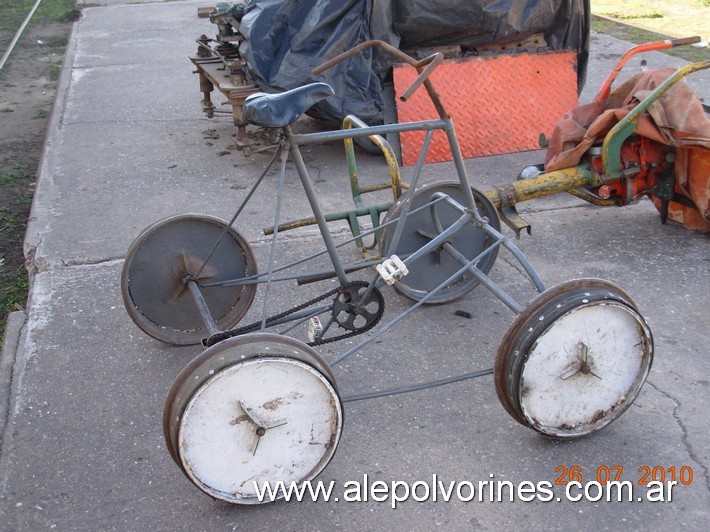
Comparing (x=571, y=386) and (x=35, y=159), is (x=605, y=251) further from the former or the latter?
(x=35, y=159)

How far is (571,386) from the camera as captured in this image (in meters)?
2.78

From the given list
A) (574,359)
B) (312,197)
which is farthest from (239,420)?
(574,359)

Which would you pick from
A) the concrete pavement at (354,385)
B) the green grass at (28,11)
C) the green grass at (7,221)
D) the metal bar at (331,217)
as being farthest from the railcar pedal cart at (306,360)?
the green grass at (28,11)

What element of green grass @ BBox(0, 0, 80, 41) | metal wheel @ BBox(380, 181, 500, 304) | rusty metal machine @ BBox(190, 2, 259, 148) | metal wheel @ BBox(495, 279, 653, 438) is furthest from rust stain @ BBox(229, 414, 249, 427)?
green grass @ BBox(0, 0, 80, 41)

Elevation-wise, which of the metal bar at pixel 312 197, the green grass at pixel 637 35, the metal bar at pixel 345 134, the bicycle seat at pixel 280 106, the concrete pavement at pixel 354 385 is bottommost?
the concrete pavement at pixel 354 385

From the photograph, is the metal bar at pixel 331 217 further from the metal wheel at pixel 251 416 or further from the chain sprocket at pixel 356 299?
the metal wheel at pixel 251 416

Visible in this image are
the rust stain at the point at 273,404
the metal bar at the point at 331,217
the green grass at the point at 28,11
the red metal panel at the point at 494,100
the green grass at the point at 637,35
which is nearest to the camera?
the rust stain at the point at 273,404

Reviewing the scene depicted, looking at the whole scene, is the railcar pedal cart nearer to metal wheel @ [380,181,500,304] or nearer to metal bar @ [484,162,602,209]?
metal wheel @ [380,181,500,304]

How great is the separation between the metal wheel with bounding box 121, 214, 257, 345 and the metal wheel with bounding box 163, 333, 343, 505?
3.27 ft

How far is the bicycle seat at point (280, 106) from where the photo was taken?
8.30ft

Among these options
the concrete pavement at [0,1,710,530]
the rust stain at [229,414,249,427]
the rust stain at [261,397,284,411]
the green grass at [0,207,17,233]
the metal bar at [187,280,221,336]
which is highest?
the metal bar at [187,280,221,336]

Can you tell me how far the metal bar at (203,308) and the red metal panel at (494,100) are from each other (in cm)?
277

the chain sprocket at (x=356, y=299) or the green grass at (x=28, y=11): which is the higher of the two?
the chain sprocket at (x=356, y=299)

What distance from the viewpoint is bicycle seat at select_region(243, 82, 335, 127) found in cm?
253
